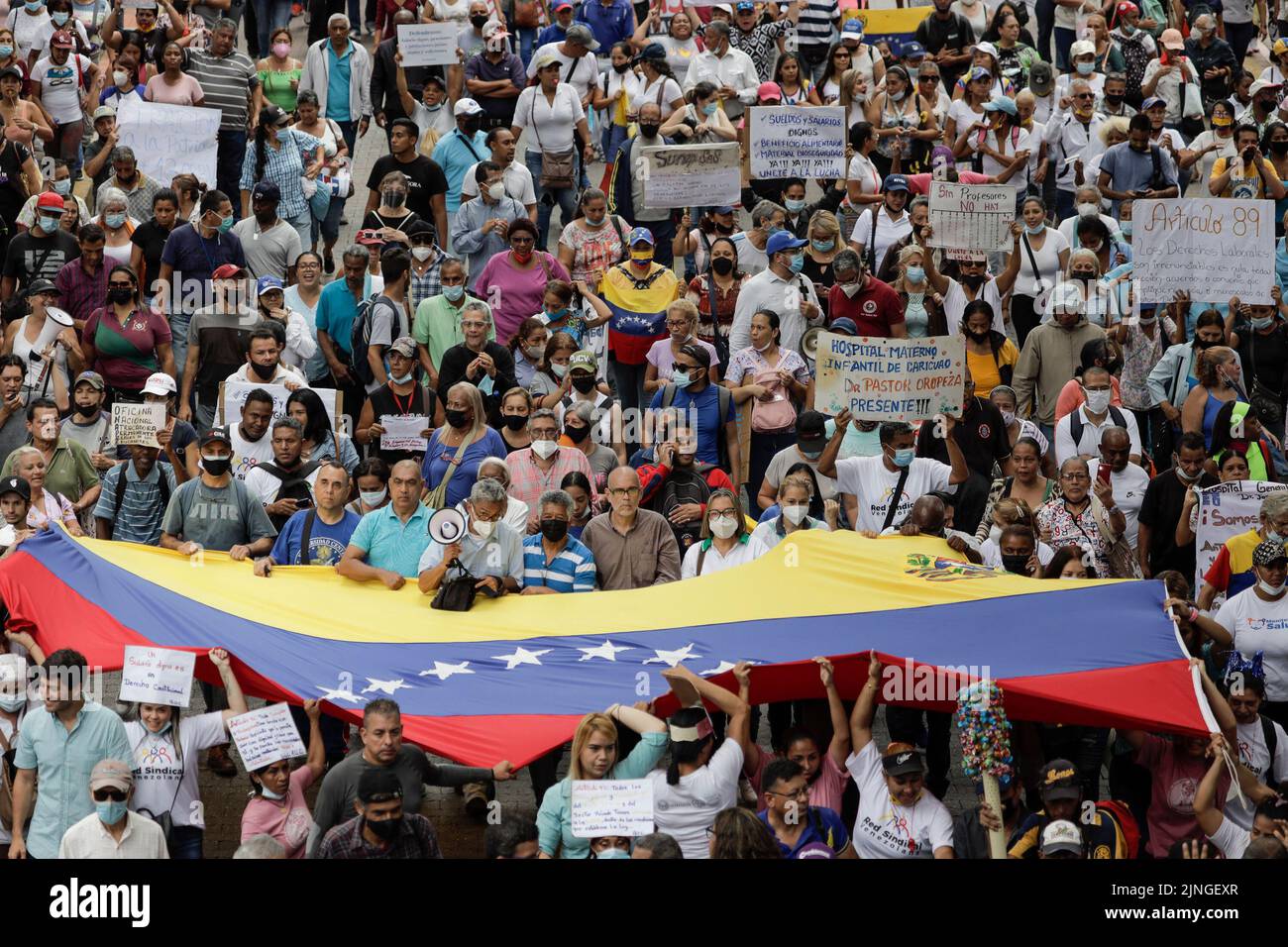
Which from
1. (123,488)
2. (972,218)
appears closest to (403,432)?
(123,488)

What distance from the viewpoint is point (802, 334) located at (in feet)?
56.2

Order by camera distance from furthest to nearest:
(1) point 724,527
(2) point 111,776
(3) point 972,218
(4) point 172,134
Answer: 1. (4) point 172,134
2. (3) point 972,218
3. (1) point 724,527
4. (2) point 111,776

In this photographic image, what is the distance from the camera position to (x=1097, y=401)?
15.4 m

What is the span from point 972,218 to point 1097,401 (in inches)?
119

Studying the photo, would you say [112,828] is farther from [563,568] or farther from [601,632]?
[563,568]

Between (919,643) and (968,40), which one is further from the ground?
(968,40)

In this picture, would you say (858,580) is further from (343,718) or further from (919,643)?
(343,718)

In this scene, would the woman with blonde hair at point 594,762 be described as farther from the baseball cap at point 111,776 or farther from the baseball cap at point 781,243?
the baseball cap at point 781,243

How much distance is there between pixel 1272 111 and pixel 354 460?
11060mm

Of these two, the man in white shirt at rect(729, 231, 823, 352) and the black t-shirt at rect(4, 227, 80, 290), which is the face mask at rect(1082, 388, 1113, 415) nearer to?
the man in white shirt at rect(729, 231, 823, 352)

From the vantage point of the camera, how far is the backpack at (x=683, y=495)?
1444cm

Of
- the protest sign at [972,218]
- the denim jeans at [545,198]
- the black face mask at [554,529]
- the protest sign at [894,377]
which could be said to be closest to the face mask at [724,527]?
the black face mask at [554,529]

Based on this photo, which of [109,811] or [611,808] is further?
[109,811]
